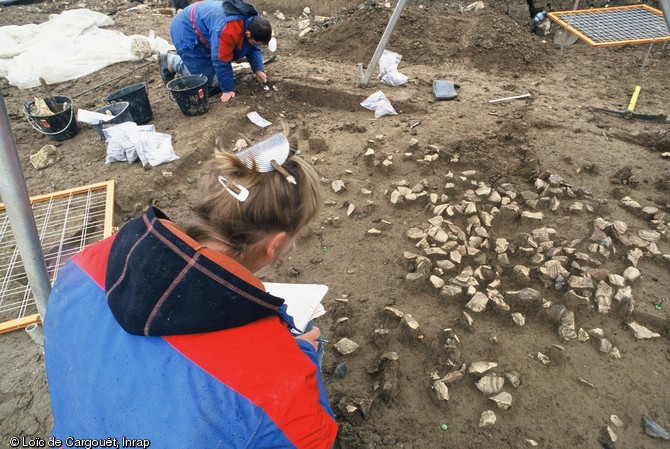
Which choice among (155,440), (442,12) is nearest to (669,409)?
(155,440)

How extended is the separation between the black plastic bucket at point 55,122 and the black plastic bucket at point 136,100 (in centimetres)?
47

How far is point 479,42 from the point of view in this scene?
20.5 ft

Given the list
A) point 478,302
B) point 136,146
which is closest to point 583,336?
point 478,302

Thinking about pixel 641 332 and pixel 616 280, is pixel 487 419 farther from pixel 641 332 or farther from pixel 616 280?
pixel 616 280

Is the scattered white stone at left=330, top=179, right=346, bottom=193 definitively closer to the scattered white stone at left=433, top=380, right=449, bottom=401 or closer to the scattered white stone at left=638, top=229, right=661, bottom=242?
the scattered white stone at left=433, top=380, right=449, bottom=401

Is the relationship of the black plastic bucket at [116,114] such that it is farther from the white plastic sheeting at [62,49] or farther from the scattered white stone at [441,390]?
the scattered white stone at [441,390]

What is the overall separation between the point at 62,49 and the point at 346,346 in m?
7.31

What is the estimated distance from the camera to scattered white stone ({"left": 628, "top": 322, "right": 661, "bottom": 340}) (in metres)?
2.47

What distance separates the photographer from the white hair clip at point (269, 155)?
1.33 meters

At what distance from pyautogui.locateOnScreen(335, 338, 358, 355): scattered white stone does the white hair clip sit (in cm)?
149

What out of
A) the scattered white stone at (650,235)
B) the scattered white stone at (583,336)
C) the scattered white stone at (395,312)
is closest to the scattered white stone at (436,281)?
the scattered white stone at (395,312)

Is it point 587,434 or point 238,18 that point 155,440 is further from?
point 238,18

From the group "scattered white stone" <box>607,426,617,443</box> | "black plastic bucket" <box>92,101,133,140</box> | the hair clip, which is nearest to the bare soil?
"scattered white stone" <box>607,426,617,443</box>

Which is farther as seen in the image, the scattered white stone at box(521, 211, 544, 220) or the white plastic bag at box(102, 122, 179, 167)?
the white plastic bag at box(102, 122, 179, 167)
